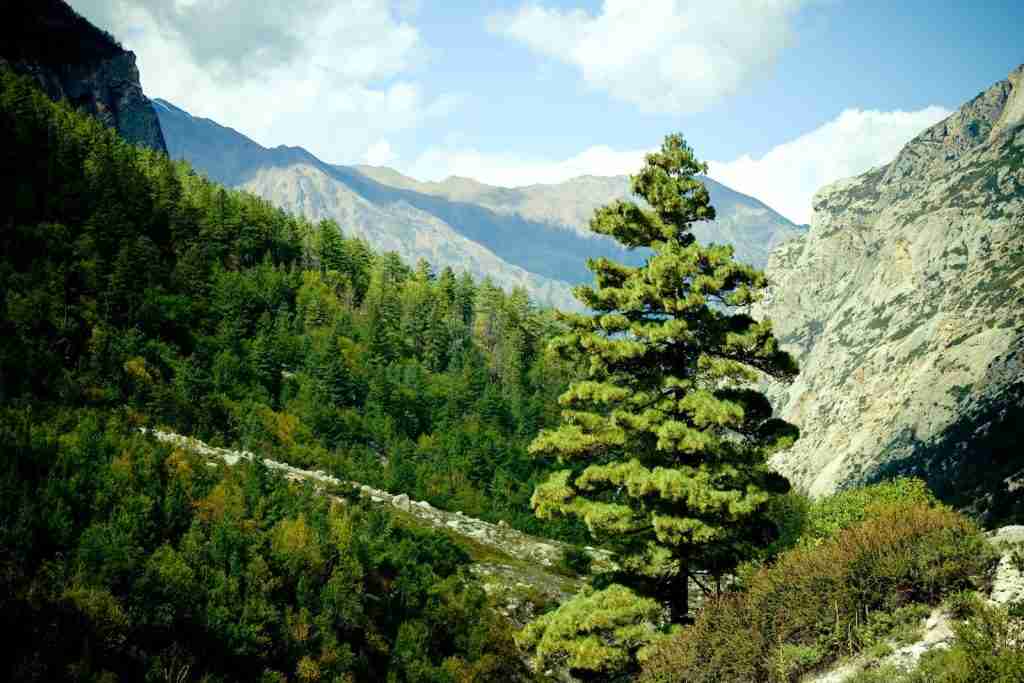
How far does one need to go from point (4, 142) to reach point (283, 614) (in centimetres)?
7267

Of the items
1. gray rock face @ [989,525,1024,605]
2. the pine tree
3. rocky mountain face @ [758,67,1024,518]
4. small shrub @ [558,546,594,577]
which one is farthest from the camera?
rocky mountain face @ [758,67,1024,518]

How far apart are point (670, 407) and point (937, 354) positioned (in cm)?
11090

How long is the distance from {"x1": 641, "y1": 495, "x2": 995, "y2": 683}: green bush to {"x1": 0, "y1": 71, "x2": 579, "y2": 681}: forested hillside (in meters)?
8.40

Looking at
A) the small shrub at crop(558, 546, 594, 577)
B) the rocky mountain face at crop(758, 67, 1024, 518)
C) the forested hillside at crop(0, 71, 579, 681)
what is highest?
the rocky mountain face at crop(758, 67, 1024, 518)

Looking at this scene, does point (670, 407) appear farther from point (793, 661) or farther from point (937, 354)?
point (937, 354)

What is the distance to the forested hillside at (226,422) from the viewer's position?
Result: 12.1 metres

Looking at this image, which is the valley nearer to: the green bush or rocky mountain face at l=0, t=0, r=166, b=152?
the green bush

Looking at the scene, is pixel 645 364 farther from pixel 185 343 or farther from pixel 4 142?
pixel 4 142

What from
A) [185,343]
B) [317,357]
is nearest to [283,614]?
[185,343]

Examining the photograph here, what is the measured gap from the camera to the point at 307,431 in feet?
194

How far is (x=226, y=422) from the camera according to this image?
52.7 m

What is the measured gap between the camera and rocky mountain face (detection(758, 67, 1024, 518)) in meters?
81.2

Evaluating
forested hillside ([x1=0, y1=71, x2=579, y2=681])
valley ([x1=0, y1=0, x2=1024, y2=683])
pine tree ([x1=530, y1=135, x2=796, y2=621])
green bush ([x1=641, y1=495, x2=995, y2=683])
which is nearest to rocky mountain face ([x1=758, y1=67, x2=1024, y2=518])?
valley ([x1=0, y1=0, x2=1024, y2=683])

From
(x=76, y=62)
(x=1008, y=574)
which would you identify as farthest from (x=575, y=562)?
(x=76, y=62)
